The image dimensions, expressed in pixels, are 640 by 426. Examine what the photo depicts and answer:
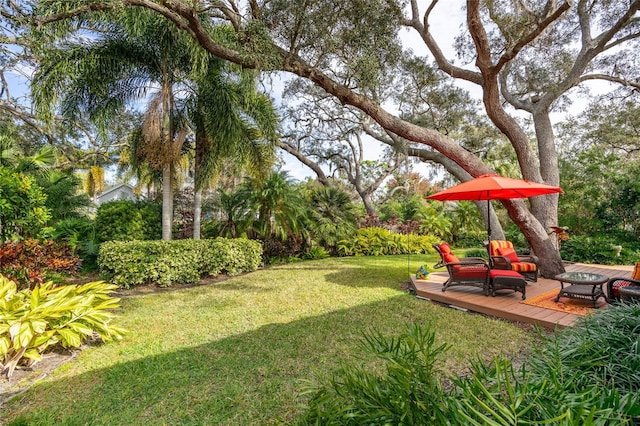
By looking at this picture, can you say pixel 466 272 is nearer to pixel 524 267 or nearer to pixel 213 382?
pixel 524 267

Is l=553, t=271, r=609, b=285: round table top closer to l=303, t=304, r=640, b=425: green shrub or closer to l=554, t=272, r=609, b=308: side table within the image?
l=554, t=272, r=609, b=308: side table

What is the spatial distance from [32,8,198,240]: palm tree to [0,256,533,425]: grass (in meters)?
4.48

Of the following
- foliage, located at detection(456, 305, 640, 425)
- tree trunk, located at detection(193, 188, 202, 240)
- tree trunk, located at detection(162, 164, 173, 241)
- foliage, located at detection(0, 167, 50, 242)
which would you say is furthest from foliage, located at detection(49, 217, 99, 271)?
foliage, located at detection(456, 305, 640, 425)

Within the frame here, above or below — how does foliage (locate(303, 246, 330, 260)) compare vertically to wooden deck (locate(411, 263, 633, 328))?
above

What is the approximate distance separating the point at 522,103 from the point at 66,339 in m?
12.6

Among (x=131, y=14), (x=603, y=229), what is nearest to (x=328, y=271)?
(x=131, y=14)

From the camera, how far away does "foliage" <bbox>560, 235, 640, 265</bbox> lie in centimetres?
952

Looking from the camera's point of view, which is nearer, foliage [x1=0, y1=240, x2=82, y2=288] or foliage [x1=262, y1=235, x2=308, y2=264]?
foliage [x1=0, y1=240, x2=82, y2=288]

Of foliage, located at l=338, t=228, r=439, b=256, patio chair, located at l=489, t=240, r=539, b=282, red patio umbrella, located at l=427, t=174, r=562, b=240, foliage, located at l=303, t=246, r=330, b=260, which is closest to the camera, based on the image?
red patio umbrella, located at l=427, t=174, r=562, b=240

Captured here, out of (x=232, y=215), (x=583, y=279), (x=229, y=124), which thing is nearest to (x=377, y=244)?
(x=232, y=215)

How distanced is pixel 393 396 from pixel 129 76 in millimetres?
10222

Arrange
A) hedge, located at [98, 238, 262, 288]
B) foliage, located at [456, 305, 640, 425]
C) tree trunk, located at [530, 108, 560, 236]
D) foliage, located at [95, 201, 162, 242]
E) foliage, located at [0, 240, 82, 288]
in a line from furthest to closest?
foliage, located at [95, 201, 162, 242] → tree trunk, located at [530, 108, 560, 236] → hedge, located at [98, 238, 262, 288] → foliage, located at [0, 240, 82, 288] → foliage, located at [456, 305, 640, 425]

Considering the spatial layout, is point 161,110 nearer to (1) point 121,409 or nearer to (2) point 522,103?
(1) point 121,409

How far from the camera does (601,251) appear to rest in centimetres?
976
